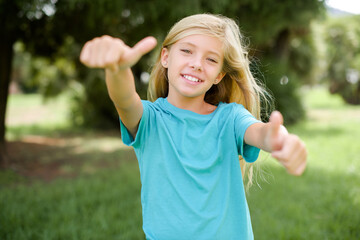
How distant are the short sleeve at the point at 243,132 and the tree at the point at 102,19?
318cm

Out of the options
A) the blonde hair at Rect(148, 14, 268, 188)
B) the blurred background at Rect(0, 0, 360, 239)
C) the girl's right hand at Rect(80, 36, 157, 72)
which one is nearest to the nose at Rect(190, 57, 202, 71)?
the blonde hair at Rect(148, 14, 268, 188)

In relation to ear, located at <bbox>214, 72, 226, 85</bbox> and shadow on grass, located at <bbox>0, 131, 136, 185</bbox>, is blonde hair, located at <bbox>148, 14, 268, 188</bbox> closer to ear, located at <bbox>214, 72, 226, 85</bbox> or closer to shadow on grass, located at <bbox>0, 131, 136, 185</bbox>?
ear, located at <bbox>214, 72, 226, 85</bbox>

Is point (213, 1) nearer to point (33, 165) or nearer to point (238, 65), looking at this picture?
point (238, 65)

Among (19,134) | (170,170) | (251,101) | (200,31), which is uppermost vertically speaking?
(200,31)

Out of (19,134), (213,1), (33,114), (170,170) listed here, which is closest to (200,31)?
(170,170)

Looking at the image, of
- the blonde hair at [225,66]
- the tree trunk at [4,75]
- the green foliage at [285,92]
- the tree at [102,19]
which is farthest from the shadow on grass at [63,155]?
the green foliage at [285,92]

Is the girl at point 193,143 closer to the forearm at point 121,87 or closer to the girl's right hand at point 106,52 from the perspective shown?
the forearm at point 121,87

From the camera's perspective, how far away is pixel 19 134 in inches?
364

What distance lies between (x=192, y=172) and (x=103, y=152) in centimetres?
592

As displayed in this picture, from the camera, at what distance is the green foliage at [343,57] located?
795 inches

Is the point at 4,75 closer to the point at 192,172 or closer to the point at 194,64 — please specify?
the point at 194,64

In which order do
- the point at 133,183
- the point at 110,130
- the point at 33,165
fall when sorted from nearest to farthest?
the point at 133,183, the point at 33,165, the point at 110,130

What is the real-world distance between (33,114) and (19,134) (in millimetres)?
6595

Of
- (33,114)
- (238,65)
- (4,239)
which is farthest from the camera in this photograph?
(33,114)
